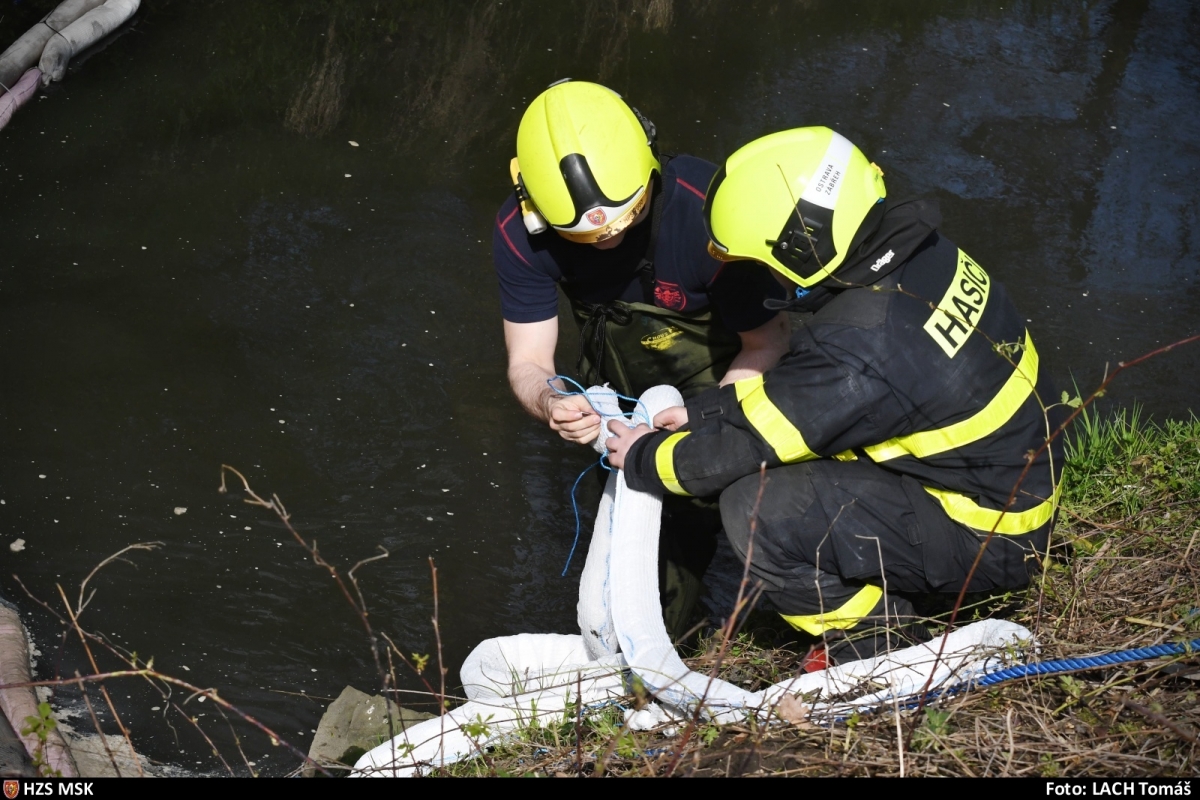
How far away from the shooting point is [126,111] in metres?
7.12

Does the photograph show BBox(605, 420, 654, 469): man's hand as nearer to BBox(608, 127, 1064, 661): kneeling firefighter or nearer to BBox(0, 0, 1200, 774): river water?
BBox(608, 127, 1064, 661): kneeling firefighter

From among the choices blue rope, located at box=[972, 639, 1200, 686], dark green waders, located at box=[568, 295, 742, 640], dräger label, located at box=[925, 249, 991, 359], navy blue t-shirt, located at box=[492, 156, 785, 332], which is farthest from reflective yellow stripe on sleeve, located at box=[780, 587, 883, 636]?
navy blue t-shirt, located at box=[492, 156, 785, 332]

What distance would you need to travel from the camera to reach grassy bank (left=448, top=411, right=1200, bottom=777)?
2.53 metres

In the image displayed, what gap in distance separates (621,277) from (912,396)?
1.33 metres

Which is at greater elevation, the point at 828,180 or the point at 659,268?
the point at 828,180

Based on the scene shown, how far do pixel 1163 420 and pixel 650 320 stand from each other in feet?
9.49

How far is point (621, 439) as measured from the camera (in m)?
3.38

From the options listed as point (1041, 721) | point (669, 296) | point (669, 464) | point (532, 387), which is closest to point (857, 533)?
point (669, 464)

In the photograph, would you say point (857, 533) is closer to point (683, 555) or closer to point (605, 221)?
point (683, 555)

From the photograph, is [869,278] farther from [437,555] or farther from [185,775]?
[185,775]

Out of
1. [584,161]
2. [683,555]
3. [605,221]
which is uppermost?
[584,161]

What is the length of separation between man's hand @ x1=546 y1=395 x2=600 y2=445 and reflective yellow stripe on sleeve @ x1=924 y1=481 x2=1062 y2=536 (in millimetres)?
1129

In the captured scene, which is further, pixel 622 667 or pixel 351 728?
pixel 351 728

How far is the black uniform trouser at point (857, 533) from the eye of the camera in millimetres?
3076
